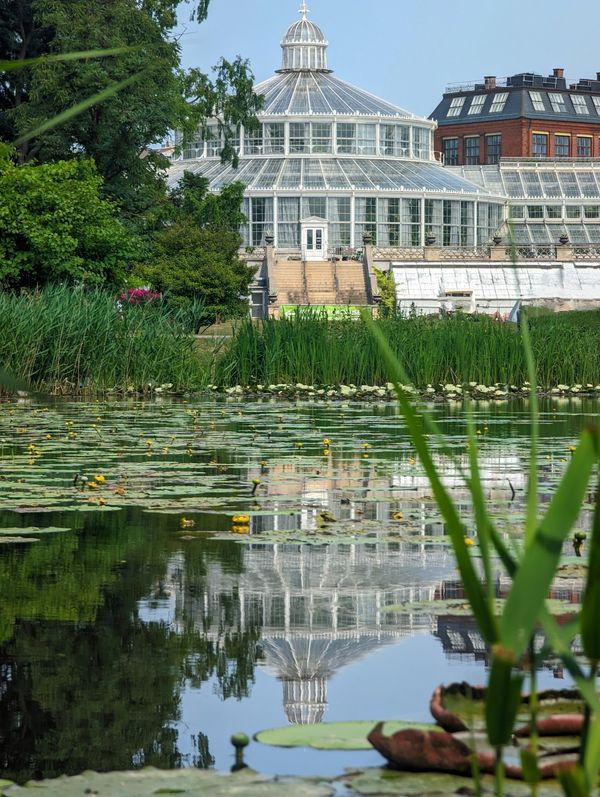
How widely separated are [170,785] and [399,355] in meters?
17.8

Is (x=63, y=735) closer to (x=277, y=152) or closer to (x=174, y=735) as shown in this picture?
(x=174, y=735)

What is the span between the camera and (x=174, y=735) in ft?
12.1

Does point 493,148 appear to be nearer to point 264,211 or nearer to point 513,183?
point 513,183

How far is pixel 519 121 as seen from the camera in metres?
93.8

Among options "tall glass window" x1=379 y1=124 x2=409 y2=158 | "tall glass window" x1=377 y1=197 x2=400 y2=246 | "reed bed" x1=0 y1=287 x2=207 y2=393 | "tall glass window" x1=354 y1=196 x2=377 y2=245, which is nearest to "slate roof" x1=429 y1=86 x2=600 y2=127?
"tall glass window" x1=379 y1=124 x2=409 y2=158

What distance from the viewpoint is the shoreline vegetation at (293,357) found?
1972 centimetres

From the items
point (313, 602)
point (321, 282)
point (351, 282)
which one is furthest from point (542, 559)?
point (351, 282)

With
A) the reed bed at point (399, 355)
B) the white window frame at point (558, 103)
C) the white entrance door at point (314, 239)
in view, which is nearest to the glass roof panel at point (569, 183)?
the white entrance door at point (314, 239)

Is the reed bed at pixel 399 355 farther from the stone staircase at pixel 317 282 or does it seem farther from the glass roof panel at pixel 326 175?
the glass roof panel at pixel 326 175

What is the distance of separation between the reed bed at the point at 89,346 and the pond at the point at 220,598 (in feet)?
24.1

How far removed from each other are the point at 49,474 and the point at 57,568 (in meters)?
3.50

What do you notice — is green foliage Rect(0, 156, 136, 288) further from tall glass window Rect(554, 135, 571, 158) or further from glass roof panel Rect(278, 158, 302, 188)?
tall glass window Rect(554, 135, 571, 158)

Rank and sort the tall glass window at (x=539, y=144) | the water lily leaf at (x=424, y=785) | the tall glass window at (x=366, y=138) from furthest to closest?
the tall glass window at (x=539, y=144)
the tall glass window at (x=366, y=138)
the water lily leaf at (x=424, y=785)

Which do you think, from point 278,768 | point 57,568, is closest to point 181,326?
point 57,568
